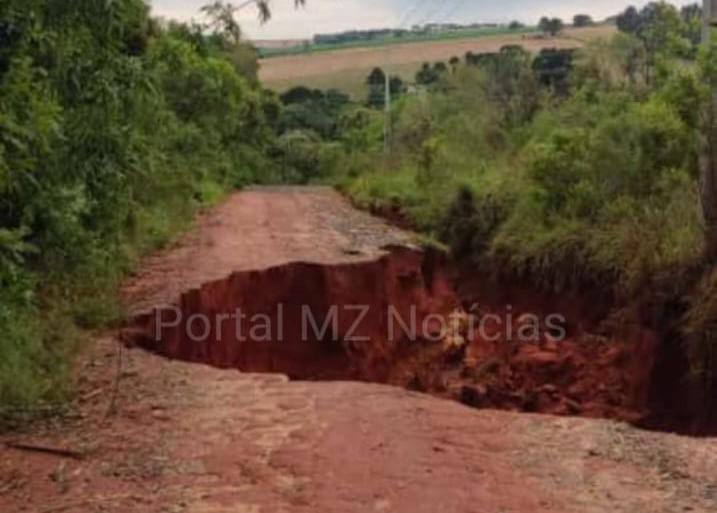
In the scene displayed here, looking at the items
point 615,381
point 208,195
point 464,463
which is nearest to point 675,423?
point 615,381

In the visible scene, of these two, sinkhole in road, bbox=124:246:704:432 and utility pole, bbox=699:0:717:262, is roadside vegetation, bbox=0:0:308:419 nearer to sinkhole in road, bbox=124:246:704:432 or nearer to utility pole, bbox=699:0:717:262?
sinkhole in road, bbox=124:246:704:432

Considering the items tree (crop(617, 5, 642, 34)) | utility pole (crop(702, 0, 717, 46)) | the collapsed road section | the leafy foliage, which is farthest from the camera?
tree (crop(617, 5, 642, 34))

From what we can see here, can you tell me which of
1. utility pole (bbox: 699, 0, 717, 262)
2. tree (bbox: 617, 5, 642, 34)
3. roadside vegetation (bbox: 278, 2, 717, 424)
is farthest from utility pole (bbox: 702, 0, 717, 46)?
tree (bbox: 617, 5, 642, 34)

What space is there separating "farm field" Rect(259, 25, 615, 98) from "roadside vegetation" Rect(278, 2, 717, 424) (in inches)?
1394

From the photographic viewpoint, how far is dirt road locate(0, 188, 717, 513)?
6258 millimetres

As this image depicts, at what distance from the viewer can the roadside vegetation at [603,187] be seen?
40.6ft

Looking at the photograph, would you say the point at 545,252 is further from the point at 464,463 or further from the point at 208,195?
the point at 208,195

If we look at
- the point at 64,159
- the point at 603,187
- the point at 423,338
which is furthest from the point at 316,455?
the point at 423,338

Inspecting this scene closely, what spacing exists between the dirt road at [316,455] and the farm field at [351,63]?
50.9 m

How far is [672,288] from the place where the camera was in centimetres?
1221

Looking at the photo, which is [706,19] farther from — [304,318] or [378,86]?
[378,86]

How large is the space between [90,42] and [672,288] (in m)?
7.47

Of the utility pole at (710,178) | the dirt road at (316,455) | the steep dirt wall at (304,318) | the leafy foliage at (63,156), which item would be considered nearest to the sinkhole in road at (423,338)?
the steep dirt wall at (304,318)

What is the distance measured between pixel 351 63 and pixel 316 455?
211 feet
